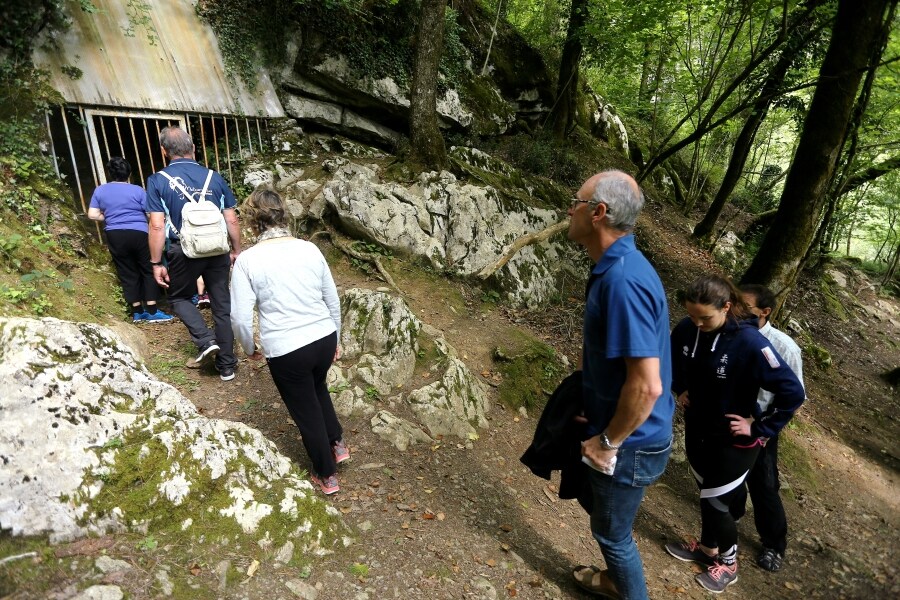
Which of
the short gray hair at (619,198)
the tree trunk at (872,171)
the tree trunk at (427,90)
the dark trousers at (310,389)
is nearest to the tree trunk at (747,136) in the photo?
the tree trunk at (872,171)

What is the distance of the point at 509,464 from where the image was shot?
464 centimetres

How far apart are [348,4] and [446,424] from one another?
27.7 ft

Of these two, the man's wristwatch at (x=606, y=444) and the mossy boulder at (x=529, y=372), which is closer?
the man's wristwatch at (x=606, y=444)

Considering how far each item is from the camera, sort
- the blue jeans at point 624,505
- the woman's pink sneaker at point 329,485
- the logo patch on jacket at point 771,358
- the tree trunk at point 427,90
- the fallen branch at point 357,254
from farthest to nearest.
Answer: the tree trunk at point 427,90, the fallen branch at point 357,254, the woman's pink sneaker at point 329,485, the logo patch on jacket at point 771,358, the blue jeans at point 624,505

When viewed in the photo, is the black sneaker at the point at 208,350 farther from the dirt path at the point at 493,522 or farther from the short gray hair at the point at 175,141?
the short gray hair at the point at 175,141

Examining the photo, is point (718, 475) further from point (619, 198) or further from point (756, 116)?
point (756, 116)

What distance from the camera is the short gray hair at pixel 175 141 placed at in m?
4.06

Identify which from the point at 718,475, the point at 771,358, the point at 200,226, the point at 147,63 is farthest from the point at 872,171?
the point at 147,63

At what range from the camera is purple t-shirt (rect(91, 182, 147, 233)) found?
4.97 meters

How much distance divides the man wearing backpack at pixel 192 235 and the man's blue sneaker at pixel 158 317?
3.29ft

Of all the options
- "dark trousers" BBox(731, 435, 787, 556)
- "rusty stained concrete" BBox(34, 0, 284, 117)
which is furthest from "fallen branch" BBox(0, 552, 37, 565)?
"rusty stained concrete" BBox(34, 0, 284, 117)

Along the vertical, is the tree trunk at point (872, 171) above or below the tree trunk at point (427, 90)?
below

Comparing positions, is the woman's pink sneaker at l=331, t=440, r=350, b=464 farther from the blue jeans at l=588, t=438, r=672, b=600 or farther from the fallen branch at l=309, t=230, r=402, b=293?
the fallen branch at l=309, t=230, r=402, b=293

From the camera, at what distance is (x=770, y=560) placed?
3.92m
